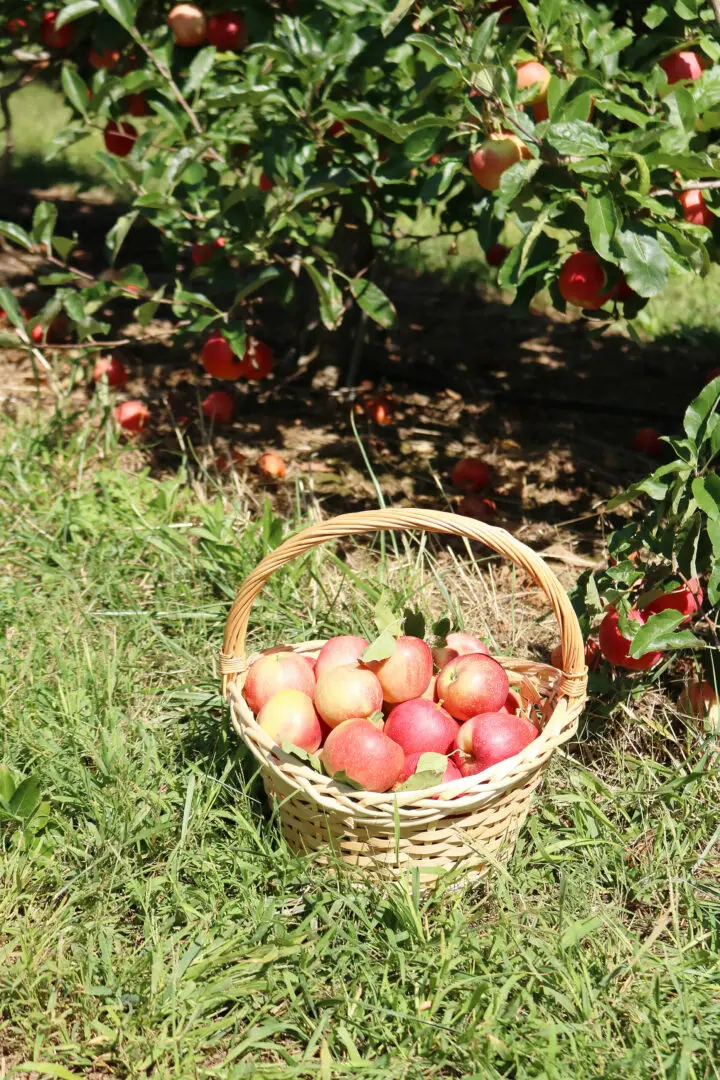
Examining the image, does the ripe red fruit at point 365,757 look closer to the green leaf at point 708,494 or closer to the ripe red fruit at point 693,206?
the green leaf at point 708,494

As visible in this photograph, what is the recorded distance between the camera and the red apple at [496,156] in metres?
2.04

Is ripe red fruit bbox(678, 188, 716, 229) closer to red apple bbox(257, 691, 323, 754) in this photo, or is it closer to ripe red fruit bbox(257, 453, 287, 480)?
red apple bbox(257, 691, 323, 754)

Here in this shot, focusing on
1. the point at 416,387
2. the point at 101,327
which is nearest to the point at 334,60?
the point at 101,327

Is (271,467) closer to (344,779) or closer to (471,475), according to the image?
(471,475)

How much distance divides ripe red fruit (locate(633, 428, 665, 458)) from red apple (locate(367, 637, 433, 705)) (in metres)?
1.79

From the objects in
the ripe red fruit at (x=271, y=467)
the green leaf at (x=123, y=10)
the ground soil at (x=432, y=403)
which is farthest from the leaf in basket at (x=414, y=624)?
the green leaf at (x=123, y=10)

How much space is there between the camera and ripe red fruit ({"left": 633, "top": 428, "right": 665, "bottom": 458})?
331cm

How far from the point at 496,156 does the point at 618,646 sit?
1003mm

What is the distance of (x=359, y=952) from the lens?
1563 millimetres

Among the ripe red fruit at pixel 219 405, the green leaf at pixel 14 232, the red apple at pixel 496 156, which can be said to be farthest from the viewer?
the ripe red fruit at pixel 219 405

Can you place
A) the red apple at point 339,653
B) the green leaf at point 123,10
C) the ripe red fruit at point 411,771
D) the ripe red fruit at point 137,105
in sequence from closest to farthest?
the ripe red fruit at point 411,771 < the red apple at point 339,653 < the green leaf at point 123,10 < the ripe red fruit at point 137,105

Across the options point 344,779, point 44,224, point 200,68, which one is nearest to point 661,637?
point 344,779

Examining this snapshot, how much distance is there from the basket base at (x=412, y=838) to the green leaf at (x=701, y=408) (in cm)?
67

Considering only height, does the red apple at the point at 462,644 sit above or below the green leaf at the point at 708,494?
below
